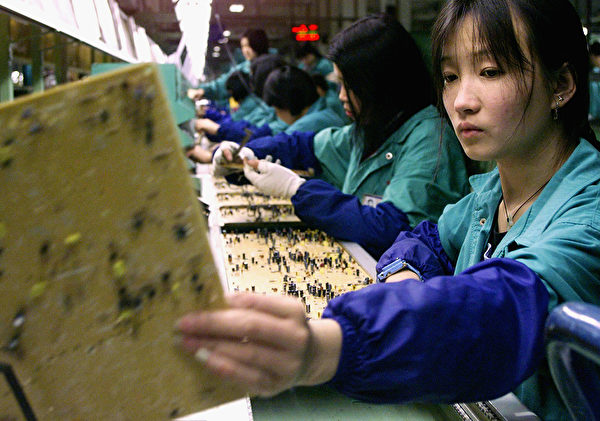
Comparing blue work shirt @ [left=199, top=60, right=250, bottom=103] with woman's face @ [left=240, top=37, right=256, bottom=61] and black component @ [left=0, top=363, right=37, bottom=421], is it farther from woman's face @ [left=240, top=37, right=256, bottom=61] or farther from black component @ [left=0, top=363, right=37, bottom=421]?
black component @ [left=0, top=363, right=37, bottom=421]

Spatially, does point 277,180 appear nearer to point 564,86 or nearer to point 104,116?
point 564,86

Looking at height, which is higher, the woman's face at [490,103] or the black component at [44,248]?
the black component at [44,248]

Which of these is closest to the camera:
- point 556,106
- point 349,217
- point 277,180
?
point 556,106

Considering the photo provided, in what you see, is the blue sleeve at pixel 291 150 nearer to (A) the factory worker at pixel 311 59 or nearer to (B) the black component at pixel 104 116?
(B) the black component at pixel 104 116

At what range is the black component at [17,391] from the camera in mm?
523

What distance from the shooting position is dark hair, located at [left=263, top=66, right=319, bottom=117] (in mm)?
4812

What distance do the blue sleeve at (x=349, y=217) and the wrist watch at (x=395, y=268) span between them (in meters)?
0.70

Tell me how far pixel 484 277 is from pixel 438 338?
14 cm

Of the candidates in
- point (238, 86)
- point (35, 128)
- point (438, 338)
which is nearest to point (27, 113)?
point (35, 128)

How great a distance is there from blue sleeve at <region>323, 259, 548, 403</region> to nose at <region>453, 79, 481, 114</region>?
1.48 feet

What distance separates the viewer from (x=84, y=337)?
0.52 m

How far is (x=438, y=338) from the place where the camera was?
695 millimetres

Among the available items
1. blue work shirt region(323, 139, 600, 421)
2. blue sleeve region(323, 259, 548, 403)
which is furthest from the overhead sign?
blue sleeve region(323, 259, 548, 403)

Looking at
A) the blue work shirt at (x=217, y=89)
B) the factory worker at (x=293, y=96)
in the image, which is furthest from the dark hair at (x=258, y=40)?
the blue work shirt at (x=217, y=89)
